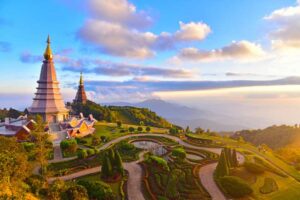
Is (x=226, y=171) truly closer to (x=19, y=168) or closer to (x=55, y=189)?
(x=55, y=189)

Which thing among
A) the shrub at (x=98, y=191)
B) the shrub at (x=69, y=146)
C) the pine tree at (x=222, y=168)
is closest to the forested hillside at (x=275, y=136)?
the pine tree at (x=222, y=168)

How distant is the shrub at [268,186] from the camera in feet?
103

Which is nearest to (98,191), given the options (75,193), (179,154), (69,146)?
(75,193)

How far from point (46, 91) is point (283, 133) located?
101 meters

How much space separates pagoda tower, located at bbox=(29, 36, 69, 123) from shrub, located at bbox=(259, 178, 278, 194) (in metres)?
46.9

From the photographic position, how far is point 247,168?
121 ft

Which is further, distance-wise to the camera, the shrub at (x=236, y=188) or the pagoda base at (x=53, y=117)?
the pagoda base at (x=53, y=117)

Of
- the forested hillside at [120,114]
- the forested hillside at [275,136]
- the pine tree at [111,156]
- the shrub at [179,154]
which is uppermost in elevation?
the forested hillside at [120,114]

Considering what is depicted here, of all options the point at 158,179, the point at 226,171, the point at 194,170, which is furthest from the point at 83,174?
the point at 226,171

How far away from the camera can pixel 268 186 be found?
32438 mm

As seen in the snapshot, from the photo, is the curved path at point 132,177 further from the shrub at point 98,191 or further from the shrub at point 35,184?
the shrub at point 35,184

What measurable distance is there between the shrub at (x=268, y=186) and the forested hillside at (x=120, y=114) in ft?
210

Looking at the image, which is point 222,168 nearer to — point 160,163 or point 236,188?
point 236,188

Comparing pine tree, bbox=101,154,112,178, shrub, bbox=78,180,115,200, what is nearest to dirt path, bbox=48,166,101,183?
pine tree, bbox=101,154,112,178
